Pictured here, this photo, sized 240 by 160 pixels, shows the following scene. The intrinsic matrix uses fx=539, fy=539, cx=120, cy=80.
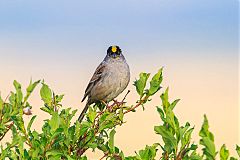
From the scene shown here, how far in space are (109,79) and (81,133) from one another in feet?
24.4

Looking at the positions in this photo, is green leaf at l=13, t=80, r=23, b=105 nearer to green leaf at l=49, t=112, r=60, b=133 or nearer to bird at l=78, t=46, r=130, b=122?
green leaf at l=49, t=112, r=60, b=133

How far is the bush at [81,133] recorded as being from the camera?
14.2 ft

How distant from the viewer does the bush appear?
170 inches

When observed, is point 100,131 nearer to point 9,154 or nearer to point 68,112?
point 68,112

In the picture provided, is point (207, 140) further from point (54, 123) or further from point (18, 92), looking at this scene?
point (18, 92)

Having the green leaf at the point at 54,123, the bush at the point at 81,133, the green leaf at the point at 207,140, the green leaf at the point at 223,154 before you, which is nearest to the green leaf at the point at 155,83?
the bush at the point at 81,133

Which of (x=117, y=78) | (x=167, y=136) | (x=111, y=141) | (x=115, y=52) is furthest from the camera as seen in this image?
(x=115, y=52)

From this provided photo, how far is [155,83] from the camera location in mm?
5734

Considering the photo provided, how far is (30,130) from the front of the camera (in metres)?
5.12

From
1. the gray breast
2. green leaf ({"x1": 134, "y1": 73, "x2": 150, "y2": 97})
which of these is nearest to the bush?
green leaf ({"x1": 134, "y1": 73, "x2": 150, "y2": 97})

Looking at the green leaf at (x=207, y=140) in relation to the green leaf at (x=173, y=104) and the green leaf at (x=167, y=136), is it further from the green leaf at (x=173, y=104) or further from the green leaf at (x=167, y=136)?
the green leaf at (x=173, y=104)

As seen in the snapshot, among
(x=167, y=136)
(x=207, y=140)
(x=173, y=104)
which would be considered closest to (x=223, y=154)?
(x=207, y=140)

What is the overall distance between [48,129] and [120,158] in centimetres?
68

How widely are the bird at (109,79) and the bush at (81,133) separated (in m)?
5.80
